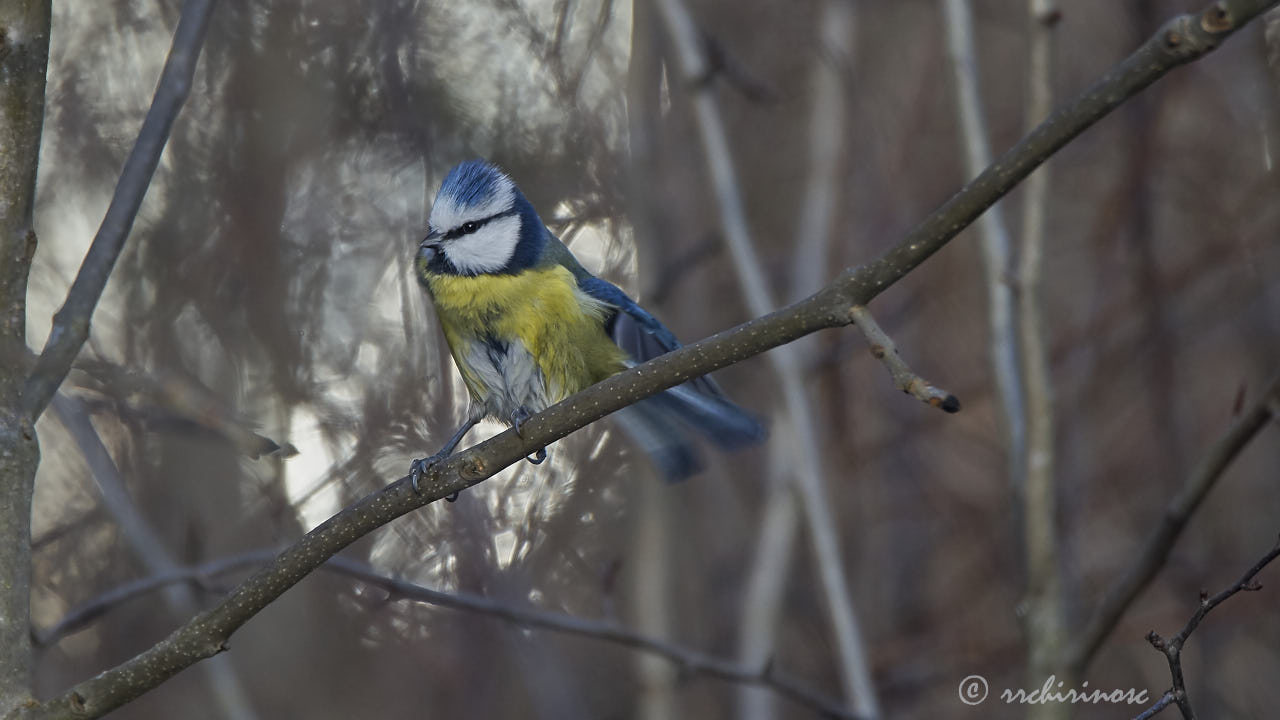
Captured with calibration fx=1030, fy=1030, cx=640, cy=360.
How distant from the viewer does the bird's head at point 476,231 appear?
224 centimetres

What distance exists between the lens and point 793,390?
241 cm

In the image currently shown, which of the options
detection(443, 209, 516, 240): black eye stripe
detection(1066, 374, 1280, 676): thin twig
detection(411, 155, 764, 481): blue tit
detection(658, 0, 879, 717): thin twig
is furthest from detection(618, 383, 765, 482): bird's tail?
detection(1066, 374, 1280, 676): thin twig

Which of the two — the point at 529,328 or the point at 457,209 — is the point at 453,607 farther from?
the point at 457,209

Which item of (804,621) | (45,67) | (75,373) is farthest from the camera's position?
(804,621)

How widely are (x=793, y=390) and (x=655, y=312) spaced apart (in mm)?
722

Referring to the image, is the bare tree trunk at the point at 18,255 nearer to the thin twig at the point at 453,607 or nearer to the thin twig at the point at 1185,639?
the thin twig at the point at 453,607

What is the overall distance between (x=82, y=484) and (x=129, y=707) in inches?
33.9

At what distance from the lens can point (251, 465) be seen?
11.3 ft

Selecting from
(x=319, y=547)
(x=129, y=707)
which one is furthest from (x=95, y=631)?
(x=319, y=547)

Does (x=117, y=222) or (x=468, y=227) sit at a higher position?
(x=468, y=227)

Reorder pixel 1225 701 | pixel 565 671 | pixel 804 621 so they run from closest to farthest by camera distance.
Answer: pixel 565 671 → pixel 1225 701 → pixel 804 621

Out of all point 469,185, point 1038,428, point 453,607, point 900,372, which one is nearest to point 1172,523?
point 1038,428

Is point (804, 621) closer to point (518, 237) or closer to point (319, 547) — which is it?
point (518, 237)

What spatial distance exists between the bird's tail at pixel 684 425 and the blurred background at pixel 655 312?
1.45 ft
